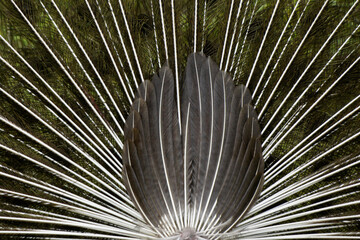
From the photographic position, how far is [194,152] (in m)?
2.96

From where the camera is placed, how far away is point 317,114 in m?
3.02

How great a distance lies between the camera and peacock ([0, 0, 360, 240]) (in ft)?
9.22

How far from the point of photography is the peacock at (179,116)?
9.22 feet

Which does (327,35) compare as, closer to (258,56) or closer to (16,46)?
(258,56)

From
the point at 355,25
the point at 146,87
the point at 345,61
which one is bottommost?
the point at 146,87

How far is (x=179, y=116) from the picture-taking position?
300 centimetres

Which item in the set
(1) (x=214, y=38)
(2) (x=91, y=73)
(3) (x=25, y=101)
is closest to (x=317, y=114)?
(1) (x=214, y=38)

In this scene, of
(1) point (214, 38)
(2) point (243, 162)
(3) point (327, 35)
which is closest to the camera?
(2) point (243, 162)

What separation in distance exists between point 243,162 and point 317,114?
0.66 metres

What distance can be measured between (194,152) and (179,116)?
253 mm

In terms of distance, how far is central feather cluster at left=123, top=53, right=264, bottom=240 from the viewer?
2725 millimetres

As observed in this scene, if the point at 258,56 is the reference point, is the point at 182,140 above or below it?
below

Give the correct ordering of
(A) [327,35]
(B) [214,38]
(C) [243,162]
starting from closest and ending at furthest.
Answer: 1. (C) [243,162]
2. (A) [327,35]
3. (B) [214,38]

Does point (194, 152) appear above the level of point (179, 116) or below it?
below
